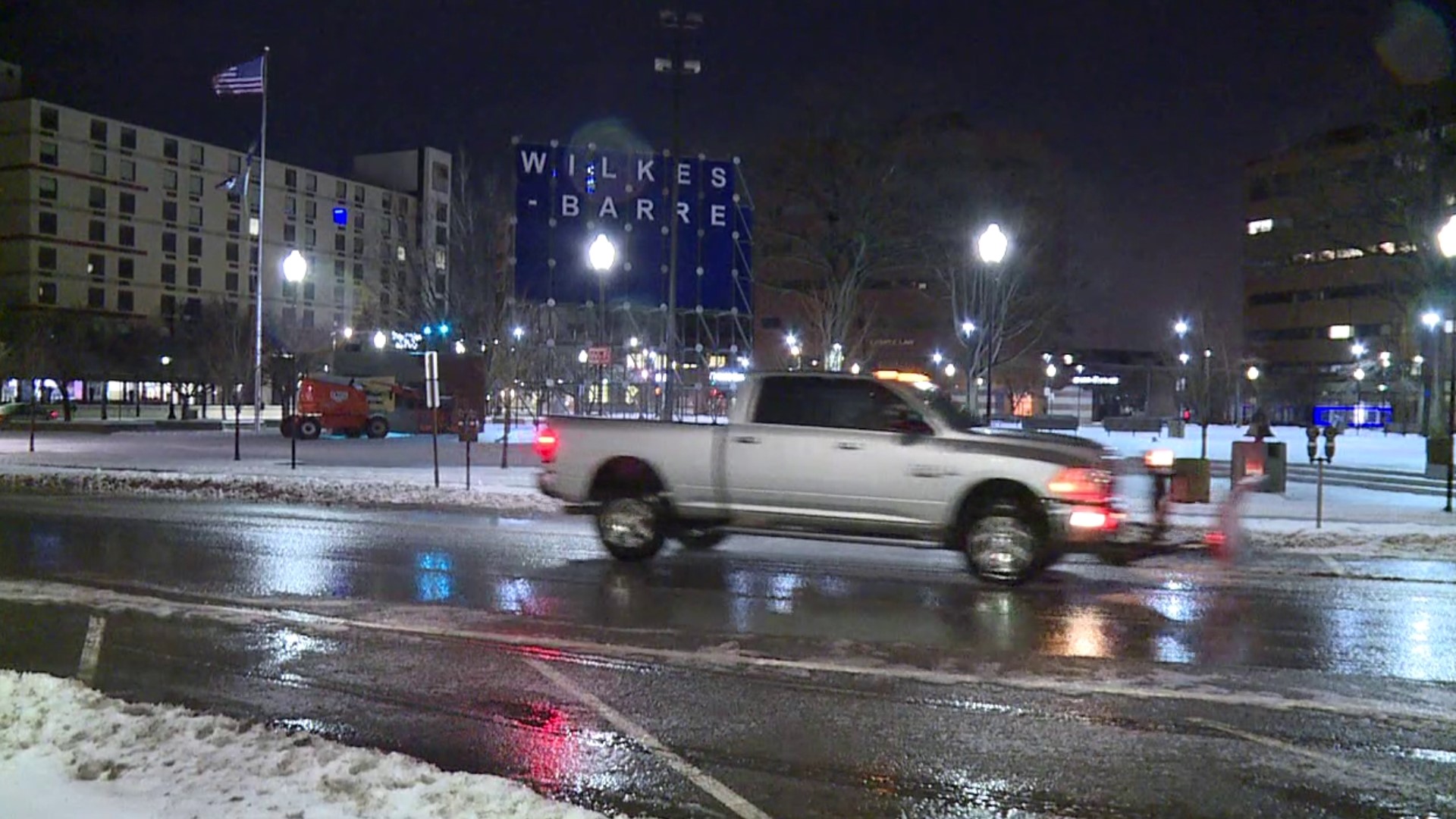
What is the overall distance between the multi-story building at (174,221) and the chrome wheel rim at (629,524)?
65564 millimetres

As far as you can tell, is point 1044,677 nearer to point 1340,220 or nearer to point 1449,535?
point 1449,535

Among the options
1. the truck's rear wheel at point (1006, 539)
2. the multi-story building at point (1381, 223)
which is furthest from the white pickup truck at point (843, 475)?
the multi-story building at point (1381, 223)

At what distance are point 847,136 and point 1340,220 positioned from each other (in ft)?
55.8

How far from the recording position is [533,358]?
4631 centimetres

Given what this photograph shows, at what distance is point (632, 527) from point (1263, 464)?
15.3 meters

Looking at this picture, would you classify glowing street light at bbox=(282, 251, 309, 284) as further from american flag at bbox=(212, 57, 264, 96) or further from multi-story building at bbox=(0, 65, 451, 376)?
multi-story building at bbox=(0, 65, 451, 376)

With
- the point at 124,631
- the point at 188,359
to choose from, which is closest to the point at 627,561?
the point at 124,631

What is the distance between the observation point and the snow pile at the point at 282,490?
18.9m

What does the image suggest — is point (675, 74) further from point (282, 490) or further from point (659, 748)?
point (659, 748)

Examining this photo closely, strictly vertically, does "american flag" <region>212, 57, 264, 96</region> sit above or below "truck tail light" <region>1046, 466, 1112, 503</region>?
above

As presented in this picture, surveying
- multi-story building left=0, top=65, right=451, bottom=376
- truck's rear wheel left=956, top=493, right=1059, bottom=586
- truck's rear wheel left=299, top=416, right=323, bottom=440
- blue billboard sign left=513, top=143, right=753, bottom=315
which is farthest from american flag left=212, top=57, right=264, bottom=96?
multi-story building left=0, top=65, right=451, bottom=376

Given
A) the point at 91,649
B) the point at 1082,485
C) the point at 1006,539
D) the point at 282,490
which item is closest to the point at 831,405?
the point at 1006,539

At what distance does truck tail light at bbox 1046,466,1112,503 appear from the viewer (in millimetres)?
10914

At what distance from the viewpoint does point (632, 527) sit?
1255 cm
